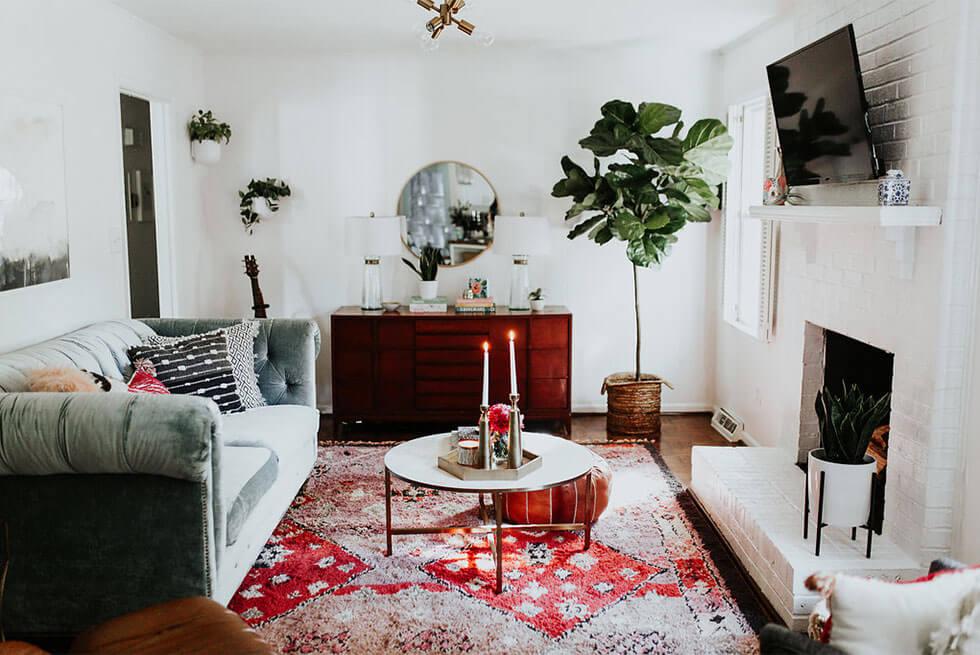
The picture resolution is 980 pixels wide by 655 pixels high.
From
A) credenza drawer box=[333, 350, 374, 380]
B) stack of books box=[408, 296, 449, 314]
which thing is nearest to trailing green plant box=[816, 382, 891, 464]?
stack of books box=[408, 296, 449, 314]

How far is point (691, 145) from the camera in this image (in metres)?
5.23

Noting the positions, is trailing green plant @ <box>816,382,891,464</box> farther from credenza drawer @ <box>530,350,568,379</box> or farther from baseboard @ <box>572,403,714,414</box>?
baseboard @ <box>572,403,714,414</box>

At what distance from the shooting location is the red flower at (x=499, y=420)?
3453 mm

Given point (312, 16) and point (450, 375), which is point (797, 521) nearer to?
point (450, 375)

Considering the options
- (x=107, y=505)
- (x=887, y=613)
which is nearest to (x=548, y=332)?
(x=107, y=505)

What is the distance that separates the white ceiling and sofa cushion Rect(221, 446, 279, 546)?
225 cm

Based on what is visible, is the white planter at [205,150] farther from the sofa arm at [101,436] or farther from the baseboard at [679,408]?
the sofa arm at [101,436]

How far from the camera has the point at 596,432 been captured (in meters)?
5.61

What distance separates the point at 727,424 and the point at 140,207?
3828mm

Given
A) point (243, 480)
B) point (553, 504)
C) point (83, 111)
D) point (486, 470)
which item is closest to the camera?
point (243, 480)

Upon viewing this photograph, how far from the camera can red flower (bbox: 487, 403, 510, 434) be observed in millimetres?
3453

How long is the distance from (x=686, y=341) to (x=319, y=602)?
355 cm

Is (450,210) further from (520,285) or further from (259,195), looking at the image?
(259,195)

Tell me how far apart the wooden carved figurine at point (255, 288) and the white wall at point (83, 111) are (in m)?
1.11
